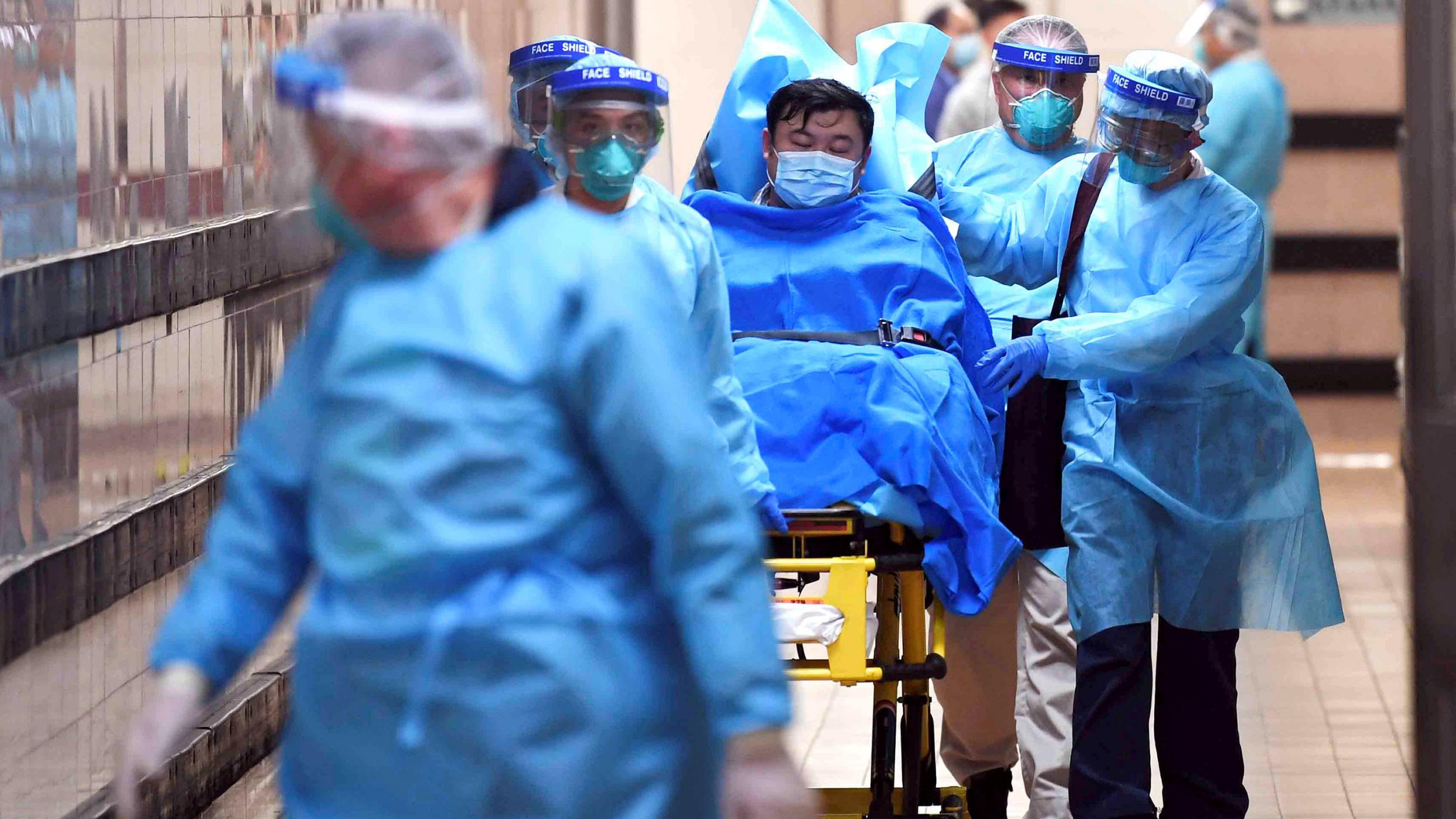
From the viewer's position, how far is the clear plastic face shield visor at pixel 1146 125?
3.71 m

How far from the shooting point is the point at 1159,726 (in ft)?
12.9

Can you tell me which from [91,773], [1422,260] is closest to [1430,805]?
[1422,260]

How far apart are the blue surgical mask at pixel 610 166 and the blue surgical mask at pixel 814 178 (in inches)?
23.6

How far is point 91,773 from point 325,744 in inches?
77.7

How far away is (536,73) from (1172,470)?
150cm

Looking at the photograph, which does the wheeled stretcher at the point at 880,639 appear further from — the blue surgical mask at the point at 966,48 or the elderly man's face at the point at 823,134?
the blue surgical mask at the point at 966,48

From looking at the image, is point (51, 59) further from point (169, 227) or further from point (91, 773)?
point (91, 773)

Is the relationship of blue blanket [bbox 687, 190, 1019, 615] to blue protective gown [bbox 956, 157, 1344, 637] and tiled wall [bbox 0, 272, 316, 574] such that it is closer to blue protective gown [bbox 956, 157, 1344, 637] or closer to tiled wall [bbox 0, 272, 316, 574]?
blue protective gown [bbox 956, 157, 1344, 637]

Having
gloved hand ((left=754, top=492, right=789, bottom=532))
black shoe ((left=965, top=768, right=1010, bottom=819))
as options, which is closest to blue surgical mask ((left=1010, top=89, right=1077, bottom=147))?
black shoe ((left=965, top=768, right=1010, bottom=819))

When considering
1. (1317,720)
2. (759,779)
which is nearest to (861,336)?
(759,779)

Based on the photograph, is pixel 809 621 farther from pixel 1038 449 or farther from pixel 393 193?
pixel 393 193

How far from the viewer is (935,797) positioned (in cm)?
417

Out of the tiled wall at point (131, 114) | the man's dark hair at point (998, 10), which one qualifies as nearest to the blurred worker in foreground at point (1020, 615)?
the tiled wall at point (131, 114)

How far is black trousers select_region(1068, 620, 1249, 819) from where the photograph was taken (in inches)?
149
